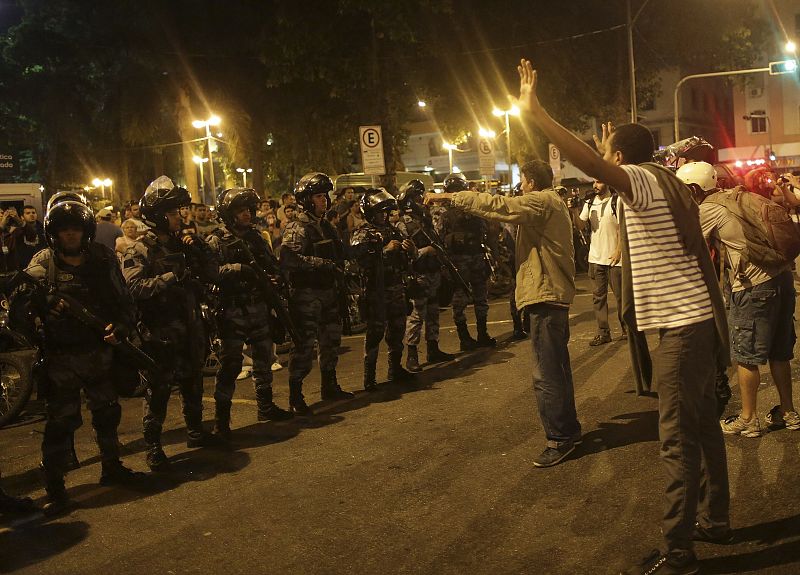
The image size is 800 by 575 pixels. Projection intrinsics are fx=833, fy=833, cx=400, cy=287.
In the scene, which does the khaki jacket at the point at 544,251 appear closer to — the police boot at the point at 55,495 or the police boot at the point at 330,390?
the police boot at the point at 330,390

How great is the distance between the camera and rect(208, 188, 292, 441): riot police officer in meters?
7.19

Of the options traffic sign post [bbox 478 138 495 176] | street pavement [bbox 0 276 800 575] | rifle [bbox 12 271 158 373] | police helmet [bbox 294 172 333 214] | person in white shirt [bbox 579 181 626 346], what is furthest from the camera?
traffic sign post [bbox 478 138 495 176]

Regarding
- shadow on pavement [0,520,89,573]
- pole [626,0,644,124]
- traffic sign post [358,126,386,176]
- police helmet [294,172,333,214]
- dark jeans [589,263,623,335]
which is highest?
pole [626,0,644,124]

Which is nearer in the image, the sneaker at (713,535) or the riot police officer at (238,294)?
the sneaker at (713,535)

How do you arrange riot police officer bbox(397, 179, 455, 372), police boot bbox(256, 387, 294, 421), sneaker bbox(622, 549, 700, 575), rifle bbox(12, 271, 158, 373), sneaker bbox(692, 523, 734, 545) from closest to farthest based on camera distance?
sneaker bbox(622, 549, 700, 575)
sneaker bbox(692, 523, 734, 545)
rifle bbox(12, 271, 158, 373)
police boot bbox(256, 387, 294, 421)
riot police officer bbox(397, 179, 455, 372)

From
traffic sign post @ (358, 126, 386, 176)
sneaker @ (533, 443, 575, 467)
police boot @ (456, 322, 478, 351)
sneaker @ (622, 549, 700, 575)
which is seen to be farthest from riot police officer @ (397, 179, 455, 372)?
sneaker @ (622, 549, 700, 575)

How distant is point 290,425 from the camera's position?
7.57 meters

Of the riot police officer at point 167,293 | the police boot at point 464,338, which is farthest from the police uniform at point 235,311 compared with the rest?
the police boot at point 464,338

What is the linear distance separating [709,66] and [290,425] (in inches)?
1220

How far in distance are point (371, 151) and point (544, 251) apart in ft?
33.4

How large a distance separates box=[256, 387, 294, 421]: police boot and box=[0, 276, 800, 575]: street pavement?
7.3 inches

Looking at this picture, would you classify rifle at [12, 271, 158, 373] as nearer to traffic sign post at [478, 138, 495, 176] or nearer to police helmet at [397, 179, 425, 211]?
police helmet at [397, 179, 425, 211]

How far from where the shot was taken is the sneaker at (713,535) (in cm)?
426

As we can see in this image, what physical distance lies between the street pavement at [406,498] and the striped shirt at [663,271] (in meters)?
1.24
